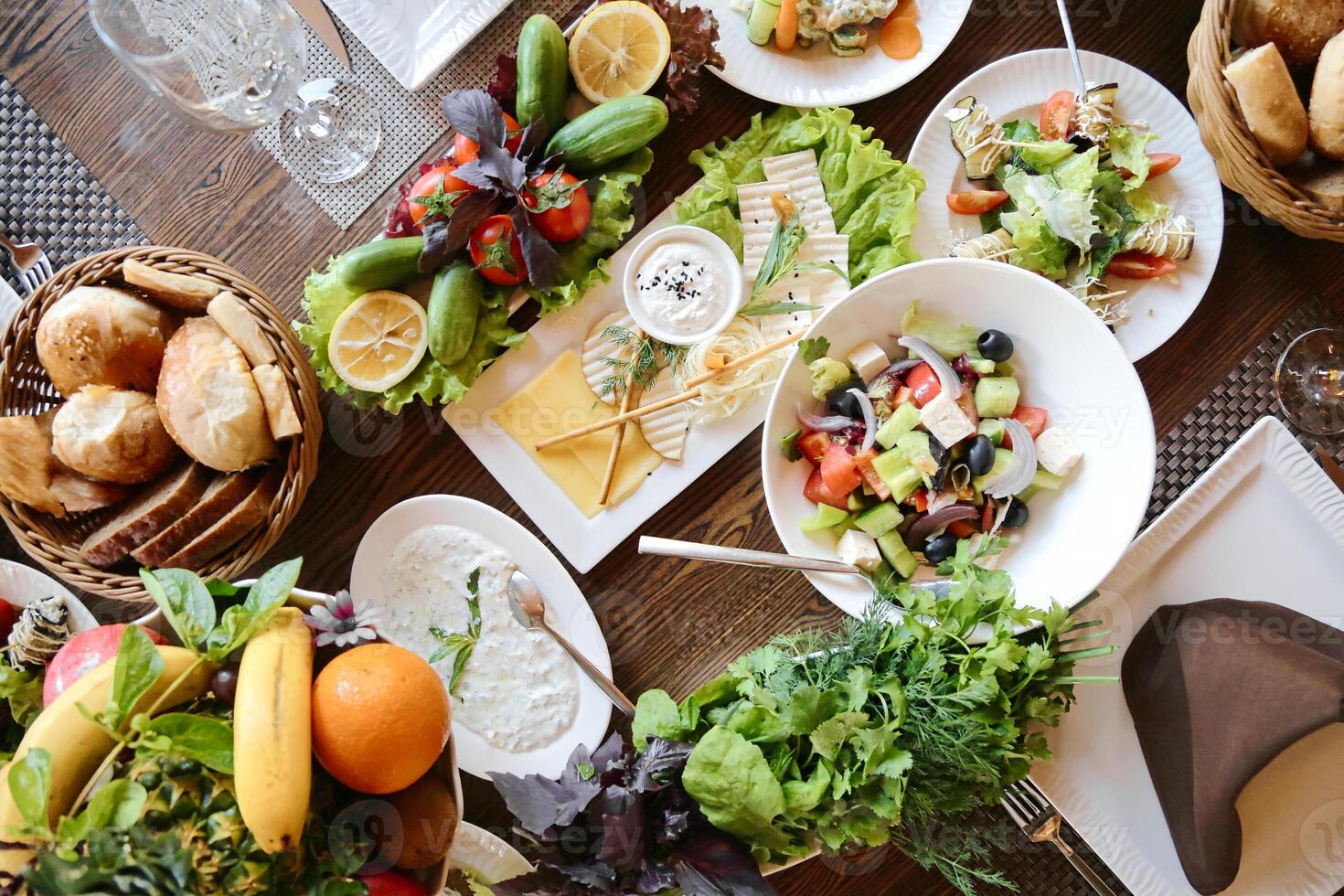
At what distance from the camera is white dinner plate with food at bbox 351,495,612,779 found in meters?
1.83

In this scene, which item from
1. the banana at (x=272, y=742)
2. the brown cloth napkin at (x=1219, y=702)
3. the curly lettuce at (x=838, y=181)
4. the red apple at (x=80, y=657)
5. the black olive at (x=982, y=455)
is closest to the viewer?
the banana at (x=272, y=742)

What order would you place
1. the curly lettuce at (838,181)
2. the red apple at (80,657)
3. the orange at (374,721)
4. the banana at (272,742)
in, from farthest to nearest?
1. the curly lettuce at (838,181)
2. the red apple at (80,657)
3. the orange at (374,721)
4. the banana at (272,742)

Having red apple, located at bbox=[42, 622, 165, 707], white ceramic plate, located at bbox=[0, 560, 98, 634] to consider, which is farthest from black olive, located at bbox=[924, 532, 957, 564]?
white ceramic plate, located at bbox=[0, 560, 98, 634]

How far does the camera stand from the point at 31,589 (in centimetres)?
180

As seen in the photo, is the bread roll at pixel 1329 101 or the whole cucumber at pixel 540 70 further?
the whole cucumber at pixel 540 70

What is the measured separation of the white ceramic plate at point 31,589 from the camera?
5.85 feet

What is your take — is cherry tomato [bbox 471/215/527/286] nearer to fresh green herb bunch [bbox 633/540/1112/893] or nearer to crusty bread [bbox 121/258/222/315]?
crusty bread [bbox 121/258/222/315]

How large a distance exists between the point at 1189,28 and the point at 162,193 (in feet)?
7.25

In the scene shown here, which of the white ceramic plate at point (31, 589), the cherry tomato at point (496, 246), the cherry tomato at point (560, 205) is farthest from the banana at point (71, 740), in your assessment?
the cherry tomato at point (560, 205)

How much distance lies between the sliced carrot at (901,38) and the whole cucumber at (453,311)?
37.8 inches

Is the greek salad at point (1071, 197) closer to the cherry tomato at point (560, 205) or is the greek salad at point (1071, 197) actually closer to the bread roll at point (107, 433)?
the cherry tomato at point (560, 205)

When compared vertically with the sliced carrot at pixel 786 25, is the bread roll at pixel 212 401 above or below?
above

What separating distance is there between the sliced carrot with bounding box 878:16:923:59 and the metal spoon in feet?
4.29

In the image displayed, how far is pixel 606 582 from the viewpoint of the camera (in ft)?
6.23
